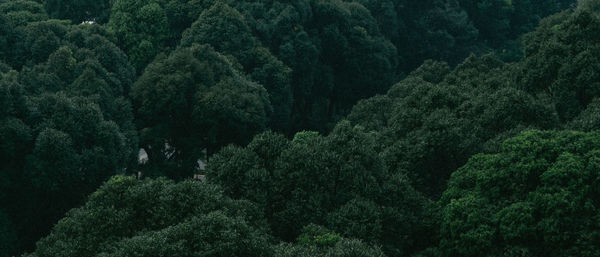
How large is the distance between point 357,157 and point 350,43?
31.1 meters

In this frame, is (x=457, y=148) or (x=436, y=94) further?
(x=436, y=94)

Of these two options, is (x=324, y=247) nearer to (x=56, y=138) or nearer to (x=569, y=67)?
(x=56, y=138)

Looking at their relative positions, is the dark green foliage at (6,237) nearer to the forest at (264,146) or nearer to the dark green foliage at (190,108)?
the forest at (264,146)

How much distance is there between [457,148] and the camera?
81.4ft

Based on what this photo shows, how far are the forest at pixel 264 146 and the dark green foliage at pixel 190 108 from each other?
101 millimetres

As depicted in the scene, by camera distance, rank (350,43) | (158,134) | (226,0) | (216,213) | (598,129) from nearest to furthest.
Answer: (216,213), (598,129), (158,134), (226,0), (350,43)

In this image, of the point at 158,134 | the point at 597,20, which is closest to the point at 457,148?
the point at 597,20

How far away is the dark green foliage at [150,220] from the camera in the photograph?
622 inches

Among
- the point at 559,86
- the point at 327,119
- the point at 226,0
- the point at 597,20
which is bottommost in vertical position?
the point at 327,119

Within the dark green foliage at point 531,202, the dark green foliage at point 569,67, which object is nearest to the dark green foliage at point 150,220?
the dark green foliage at point 531,202

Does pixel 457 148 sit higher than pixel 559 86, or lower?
lower

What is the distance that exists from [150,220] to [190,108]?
1753cm

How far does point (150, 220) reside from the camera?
57.1 ft

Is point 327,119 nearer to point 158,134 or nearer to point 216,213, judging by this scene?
point 158,134
